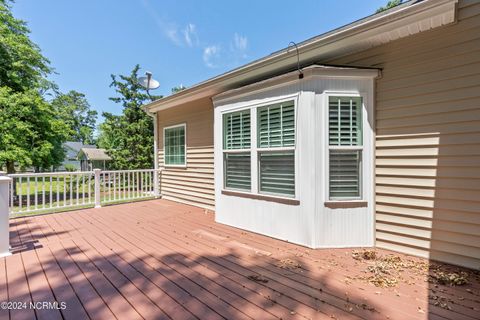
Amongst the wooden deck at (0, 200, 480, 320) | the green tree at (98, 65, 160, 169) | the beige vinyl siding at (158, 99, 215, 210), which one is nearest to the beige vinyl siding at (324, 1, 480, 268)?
the wooden deck at (0, 200, 480, 320)

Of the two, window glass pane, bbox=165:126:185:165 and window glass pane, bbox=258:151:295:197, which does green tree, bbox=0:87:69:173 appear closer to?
window glass pane, bbox=165:126:185:165

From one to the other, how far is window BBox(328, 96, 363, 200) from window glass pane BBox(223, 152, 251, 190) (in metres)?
1.39

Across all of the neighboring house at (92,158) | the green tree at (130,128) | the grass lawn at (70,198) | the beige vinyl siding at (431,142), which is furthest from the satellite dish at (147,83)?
the neighboring house at (92,158)

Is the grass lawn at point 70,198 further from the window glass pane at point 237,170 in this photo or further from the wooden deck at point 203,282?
the window glass pane at point 237,170

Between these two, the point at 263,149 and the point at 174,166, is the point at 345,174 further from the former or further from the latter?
the point at 174,166

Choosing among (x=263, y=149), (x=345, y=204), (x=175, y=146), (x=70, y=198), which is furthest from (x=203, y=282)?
(x=175, y=146)

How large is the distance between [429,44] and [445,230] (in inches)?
84.3

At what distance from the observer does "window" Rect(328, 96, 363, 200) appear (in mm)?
3379

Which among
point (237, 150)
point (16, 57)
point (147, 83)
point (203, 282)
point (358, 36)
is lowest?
point (203, 282)

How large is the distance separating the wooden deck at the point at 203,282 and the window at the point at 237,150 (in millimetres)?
933

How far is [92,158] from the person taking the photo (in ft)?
87.1

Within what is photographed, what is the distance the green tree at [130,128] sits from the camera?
1280 cm

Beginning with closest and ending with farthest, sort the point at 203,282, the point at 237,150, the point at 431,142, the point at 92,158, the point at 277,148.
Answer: the point at 203,282
the point at 431,142
the point at 277,148
the point at 237,150
the point at 92,158

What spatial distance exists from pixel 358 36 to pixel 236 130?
88.0 inches
